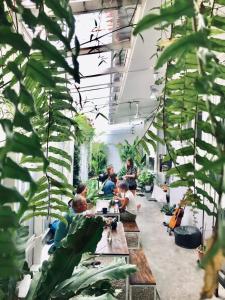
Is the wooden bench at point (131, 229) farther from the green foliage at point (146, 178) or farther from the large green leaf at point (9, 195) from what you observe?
the green foliage at point (146, 178)

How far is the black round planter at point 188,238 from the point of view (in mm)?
6492

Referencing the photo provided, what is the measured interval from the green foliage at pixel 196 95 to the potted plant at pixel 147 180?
11543 mm

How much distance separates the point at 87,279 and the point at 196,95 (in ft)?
3.09

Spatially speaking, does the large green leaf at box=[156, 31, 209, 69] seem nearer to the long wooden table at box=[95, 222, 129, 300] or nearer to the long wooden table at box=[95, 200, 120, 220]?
the long wooden table at box=[95, 222, 129, 300]

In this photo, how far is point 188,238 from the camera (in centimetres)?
648

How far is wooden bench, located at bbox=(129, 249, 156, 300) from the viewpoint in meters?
3.57

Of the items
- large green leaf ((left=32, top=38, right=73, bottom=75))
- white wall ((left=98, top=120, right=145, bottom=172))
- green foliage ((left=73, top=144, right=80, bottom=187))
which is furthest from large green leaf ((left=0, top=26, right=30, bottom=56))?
white wall ((left=98, top=120, right=145, bottom=172))

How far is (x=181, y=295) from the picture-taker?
4.44m

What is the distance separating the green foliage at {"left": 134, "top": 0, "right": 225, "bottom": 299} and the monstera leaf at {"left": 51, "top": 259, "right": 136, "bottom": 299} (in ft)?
2.26

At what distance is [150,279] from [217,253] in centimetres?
365

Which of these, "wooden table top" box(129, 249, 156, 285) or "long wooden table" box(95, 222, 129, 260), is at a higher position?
"long wooden table" box(95, 222, 129, 260)

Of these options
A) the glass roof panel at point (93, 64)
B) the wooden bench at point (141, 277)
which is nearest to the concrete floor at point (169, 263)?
the wooden bench at point (141, 277)

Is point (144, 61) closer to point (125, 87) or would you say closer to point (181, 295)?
point (125, 87)

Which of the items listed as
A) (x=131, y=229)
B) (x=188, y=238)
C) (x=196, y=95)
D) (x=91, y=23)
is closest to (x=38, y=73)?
(x=196, y=95)
